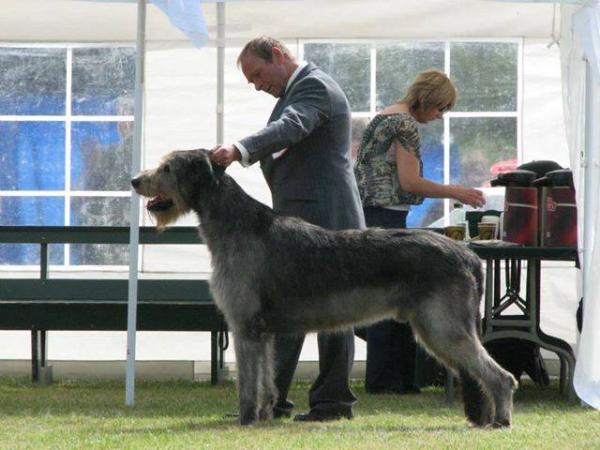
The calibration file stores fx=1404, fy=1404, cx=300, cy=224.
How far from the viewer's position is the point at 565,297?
32.0 feet

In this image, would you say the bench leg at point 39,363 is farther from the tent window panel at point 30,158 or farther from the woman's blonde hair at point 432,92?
the woman's blonde hair at point 432,92

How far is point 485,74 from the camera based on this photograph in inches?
380

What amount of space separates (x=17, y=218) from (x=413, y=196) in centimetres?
330

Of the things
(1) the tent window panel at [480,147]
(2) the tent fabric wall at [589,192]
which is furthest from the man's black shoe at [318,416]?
(1) the tent window panel at [480,147]

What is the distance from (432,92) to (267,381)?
217cm

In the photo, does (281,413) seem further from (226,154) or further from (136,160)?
(136,160)

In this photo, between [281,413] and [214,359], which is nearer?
[281,413]

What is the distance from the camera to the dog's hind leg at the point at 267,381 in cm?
664

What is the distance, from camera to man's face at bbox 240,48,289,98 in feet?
22.5

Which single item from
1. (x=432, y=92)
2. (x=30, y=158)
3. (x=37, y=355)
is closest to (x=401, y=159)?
(x=432, y=92)

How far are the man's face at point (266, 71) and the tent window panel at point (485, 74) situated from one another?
3.04 meters

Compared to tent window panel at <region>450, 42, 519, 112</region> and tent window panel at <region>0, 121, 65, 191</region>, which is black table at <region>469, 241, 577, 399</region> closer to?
tent window panel at <region>450, 42, 519, 112</region>

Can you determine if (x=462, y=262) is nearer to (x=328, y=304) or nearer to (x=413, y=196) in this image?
(x=328, y=304)

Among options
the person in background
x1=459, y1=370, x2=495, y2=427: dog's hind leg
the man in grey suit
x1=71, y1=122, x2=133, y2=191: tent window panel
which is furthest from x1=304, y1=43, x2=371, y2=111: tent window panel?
x1=459, y1=370, x2=495, y2=427: dog's hind leg
